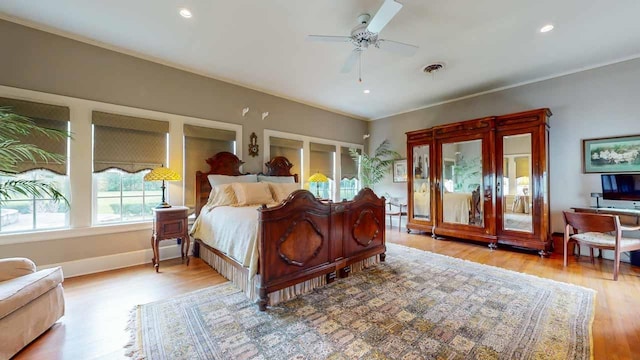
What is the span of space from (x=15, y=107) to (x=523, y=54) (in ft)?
20.5

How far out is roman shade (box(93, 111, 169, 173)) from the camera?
10.7 ft

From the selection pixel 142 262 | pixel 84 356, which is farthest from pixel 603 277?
pixel 142 262

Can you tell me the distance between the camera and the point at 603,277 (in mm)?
3014

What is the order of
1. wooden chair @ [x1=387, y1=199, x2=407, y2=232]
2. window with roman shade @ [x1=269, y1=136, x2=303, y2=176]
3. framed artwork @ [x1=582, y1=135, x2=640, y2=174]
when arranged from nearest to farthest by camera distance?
framed artwork @ [x1=582, y1=135, x2=640, y2=174] < window with roman shade @ [x1=269, y1=136, x2=303, y2=176] < wooden chair @ [x1=387, y1=199, x2=407, y2=232]

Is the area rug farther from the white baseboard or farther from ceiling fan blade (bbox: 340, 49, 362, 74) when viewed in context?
ceiling fan blade (bbox: 340, 49, 362, 74)

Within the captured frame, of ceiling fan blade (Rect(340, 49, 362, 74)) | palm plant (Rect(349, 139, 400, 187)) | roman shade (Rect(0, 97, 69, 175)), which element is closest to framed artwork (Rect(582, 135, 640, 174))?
palm plant (Rect(349, 139, 400, 187))

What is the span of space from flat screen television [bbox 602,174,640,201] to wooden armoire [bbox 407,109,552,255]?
2.21 feet

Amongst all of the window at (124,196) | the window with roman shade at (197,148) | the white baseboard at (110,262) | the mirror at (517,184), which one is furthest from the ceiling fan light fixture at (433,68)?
the white baseboard at (110,262)

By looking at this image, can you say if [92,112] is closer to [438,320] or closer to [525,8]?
[438,320]

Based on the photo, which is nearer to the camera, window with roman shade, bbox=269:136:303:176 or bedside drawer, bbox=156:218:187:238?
bedside drawer, bbox=156:218:187:238

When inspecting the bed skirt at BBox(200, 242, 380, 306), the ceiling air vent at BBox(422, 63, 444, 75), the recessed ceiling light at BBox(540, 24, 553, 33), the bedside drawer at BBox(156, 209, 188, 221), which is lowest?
the bed skirt at BBox(200, 242, 380, 306)

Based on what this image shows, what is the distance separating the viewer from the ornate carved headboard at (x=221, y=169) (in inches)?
156

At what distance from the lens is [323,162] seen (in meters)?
6.00

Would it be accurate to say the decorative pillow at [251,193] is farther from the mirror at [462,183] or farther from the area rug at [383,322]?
the mirror at [462,183]
